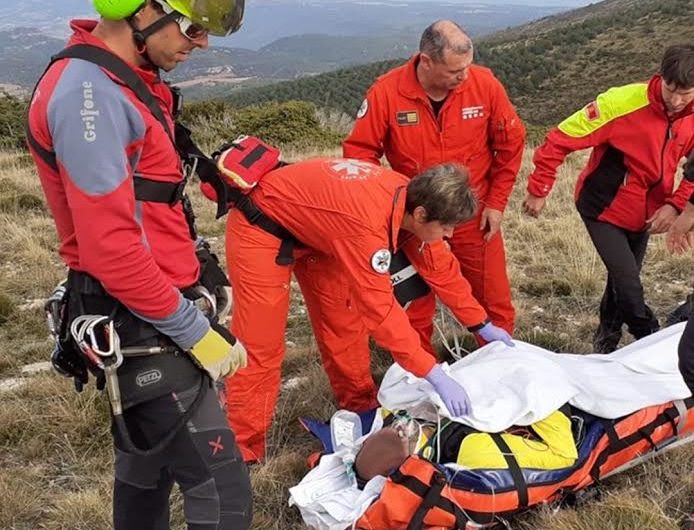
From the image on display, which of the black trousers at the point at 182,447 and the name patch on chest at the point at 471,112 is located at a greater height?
the name patch on chest at the point at 471,112

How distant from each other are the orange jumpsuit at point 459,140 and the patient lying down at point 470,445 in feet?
4.23

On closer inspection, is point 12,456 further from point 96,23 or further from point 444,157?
point 444,157

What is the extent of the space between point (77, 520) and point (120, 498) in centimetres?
93

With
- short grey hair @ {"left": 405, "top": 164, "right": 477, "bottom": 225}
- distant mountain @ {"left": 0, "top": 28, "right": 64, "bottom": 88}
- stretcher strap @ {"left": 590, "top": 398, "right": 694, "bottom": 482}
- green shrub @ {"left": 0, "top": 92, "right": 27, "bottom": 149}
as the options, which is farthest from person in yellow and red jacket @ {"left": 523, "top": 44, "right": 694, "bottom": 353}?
distant mountain @ {"left": 0, "top": 28, "right": 64, "bottom": 88}

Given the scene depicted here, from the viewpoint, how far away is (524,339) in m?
4.78

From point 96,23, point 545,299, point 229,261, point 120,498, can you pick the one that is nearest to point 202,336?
point 120,498

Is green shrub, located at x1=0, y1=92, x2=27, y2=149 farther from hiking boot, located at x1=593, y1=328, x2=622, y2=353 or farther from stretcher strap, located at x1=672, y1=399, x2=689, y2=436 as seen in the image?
stretcher strap, located at x1=672, y1=399, x2=689, y2=436

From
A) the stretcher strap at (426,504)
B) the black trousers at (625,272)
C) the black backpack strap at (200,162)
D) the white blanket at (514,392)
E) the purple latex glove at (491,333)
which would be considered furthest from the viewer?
the black trousers at (625,272)

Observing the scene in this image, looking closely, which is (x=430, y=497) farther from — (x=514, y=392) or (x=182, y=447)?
(x=182, y=447)

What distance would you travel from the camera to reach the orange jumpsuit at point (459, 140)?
4102 millimetres

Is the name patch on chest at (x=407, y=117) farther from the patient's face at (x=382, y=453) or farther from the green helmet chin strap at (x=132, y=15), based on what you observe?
the green helmet chin strap at (x=132, y=15)

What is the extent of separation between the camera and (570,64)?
131 ft

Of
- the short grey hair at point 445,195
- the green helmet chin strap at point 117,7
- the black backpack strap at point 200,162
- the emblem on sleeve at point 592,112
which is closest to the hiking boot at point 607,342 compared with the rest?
the emblem on sleeve at point 592,112

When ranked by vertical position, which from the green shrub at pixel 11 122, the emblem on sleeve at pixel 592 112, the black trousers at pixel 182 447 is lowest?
the green shrub at pixel 11 122
